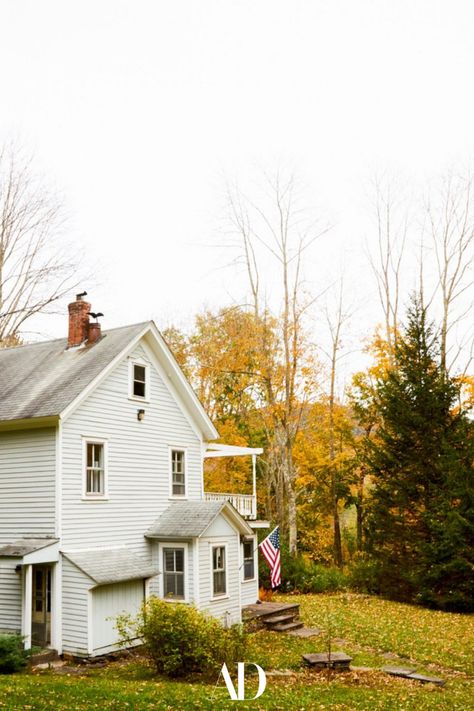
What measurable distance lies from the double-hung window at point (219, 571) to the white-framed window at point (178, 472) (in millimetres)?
2314

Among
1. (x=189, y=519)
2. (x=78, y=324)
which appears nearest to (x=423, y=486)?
(x=189, y=519)

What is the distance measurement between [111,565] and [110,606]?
953mm

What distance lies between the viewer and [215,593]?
696 inches

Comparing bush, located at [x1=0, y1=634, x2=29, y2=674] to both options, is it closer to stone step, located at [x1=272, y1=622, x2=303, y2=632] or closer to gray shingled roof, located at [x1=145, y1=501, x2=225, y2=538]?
gray shingled roof, located at [x1=145, y1=501, x2=225, y2=538]

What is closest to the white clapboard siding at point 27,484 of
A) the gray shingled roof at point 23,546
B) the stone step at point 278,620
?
the gray shingled roof at point 23,546

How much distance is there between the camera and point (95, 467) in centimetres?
1647

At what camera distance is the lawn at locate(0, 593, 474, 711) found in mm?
9211

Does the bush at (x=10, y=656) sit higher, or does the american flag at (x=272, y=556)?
the american flag at (x=272, y=556)

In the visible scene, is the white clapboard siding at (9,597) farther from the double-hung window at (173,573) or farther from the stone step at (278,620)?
the stone step at (278,620)

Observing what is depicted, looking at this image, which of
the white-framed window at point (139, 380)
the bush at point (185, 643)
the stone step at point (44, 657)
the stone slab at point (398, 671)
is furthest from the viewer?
the white-framed window at point (139, 380)

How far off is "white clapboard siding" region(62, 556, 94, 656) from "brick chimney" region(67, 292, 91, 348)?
6.60 m

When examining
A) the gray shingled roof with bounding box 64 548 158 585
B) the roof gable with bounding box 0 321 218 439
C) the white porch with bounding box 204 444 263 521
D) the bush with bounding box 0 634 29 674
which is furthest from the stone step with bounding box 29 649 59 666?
the white porch with bounding box 204 444 263 521

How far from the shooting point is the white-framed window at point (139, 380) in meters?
18.0

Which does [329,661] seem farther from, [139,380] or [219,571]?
[139,380]
